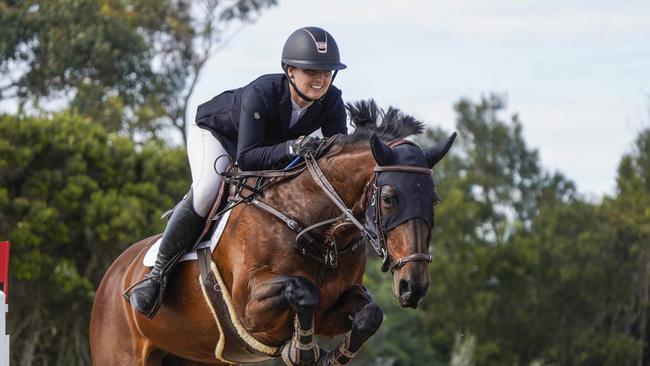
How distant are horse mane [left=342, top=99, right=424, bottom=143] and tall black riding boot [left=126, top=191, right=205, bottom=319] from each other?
1269 mm

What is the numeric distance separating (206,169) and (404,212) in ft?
5.81

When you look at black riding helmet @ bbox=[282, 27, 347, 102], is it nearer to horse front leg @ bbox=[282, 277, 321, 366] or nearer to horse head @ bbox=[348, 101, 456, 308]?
horse head @ bbox=[348, 101, 456, 308]

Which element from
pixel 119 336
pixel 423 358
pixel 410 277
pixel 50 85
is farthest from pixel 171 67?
pixel 410 277

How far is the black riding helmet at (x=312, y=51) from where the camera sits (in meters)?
6.64

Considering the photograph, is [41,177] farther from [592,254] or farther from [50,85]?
[592,254]

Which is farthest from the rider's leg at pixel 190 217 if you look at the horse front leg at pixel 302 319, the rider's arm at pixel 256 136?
the horse front leg at pixel 302 319

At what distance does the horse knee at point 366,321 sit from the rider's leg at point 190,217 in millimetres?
1403

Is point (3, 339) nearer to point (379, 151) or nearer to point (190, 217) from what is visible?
point (190, 217)

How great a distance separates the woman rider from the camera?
265 inches

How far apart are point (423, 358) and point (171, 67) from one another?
12.6m

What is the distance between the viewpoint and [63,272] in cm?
2070

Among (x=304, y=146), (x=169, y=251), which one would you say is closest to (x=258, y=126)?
(x=304, y=146)

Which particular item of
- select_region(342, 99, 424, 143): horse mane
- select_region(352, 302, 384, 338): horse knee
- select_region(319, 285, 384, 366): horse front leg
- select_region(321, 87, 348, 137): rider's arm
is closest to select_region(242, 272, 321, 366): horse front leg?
select_region(319, 285, 384, 366): horse front leg

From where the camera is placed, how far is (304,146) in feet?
22.0
